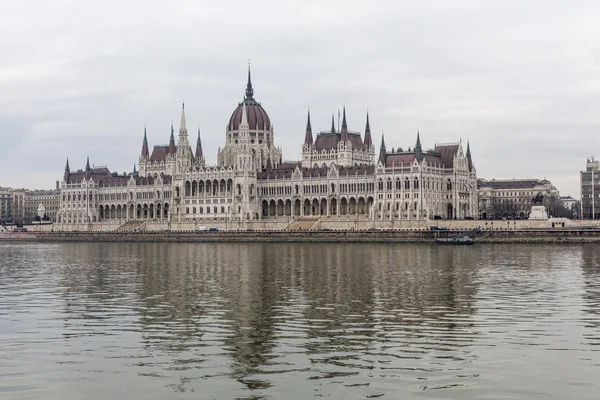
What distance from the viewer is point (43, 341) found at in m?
29.5

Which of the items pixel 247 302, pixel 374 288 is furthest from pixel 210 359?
pixel 374 288

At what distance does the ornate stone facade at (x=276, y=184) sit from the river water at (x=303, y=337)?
313 feet

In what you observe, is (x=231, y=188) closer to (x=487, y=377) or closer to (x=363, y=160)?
(x=363, y=160)

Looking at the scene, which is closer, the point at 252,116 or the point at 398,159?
the point at 398,159

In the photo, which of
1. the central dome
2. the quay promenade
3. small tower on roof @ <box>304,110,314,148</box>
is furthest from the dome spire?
the quay promenade

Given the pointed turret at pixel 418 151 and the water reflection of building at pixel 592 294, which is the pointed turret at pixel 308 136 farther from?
the water reflection of building at pixel 592 294

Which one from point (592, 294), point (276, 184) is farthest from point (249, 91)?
point (592, 294)

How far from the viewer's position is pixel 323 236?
12750cm

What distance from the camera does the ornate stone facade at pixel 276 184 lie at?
150 m

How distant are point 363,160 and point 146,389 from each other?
15913 cm

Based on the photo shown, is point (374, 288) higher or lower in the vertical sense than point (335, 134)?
lower

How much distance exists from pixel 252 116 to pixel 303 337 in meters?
159

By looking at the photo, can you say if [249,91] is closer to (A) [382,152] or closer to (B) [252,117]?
(B) [252,117]

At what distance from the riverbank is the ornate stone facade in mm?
20100
